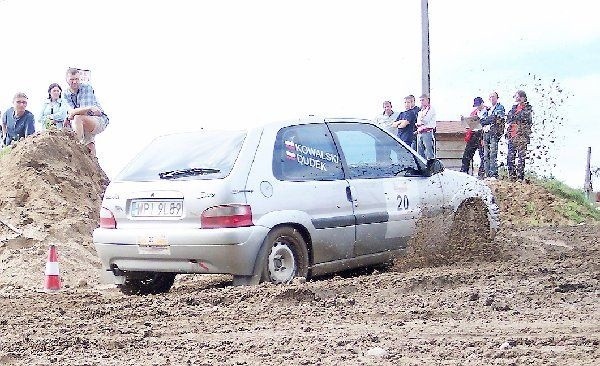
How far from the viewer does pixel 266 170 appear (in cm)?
769

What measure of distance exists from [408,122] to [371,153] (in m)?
7.98

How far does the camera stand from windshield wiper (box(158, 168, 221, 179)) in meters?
7.58

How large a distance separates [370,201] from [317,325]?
3034 millimetres

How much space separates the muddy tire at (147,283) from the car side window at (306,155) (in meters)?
1.50

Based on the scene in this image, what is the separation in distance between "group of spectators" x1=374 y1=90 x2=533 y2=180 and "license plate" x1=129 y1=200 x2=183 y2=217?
9.37m

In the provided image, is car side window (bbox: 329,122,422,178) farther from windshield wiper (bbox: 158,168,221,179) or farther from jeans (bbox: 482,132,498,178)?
jeans (bbox: 482,132,498,178)

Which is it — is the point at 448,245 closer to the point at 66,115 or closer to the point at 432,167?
the point at 432,167

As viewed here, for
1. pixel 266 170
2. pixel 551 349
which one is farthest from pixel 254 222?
pixel 551 349

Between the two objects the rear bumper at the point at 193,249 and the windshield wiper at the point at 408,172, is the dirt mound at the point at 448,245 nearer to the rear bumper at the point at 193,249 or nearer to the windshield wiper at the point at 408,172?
the windshield wiper at the point at 408,172

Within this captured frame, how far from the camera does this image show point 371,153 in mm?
8875

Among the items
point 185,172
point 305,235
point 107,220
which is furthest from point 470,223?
point 107,220

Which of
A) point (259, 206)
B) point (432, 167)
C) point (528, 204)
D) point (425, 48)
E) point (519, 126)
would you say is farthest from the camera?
point (425, 48)

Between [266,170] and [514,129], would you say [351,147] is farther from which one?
[514,129]

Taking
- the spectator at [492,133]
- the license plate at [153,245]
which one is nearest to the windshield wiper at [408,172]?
the license plate at [153,245]
